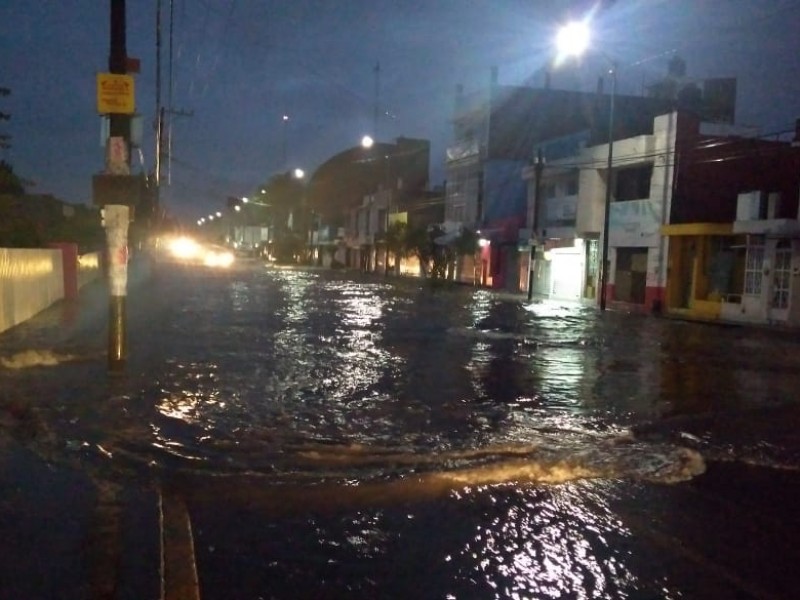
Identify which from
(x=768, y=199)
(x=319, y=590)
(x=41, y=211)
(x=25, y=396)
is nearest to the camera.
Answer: (x=319, y=590)

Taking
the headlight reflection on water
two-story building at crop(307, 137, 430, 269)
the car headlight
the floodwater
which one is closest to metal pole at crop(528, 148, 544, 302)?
the floodwater

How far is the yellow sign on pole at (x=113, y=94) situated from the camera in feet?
38.5

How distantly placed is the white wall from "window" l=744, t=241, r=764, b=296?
22.5 metres

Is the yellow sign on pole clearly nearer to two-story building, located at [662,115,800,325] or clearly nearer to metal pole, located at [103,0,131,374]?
metal pole, located at [103,0,131,374]

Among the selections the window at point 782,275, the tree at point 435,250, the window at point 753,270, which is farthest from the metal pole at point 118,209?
the tree at point 435,250

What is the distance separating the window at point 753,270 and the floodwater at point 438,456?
11768 mm

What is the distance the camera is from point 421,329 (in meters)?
23.1

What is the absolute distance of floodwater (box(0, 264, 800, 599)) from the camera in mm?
5660

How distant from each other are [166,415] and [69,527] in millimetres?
4367

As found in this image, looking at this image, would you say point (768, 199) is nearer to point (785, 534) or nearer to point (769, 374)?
point (769, 374)

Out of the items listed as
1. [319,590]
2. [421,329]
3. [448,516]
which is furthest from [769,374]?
[319,590]

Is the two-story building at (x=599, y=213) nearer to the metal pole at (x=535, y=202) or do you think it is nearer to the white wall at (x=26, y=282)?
the metal pole at (x=535, y=202)

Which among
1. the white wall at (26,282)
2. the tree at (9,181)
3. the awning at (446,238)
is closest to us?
the white wall at (26,282)

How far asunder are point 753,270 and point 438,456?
24.9m
